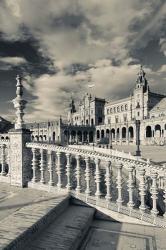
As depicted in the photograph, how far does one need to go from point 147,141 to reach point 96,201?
4641 cm

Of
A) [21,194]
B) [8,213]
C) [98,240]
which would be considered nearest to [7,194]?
[21,194]

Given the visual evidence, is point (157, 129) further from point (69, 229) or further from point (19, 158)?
point (69, 229)

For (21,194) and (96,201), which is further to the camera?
(21,194)

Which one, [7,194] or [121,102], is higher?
[121,102]

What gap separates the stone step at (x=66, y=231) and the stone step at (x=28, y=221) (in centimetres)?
14

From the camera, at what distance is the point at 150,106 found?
6550 cm

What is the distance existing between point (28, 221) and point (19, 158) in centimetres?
372

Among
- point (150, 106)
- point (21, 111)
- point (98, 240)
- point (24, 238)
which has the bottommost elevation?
point (98, 240)

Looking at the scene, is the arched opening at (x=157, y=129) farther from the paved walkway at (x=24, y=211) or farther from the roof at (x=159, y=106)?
the paved walkway at (x=24, y=211)

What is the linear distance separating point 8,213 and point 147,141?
4828 cm

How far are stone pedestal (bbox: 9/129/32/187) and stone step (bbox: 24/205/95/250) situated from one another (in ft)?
8.53

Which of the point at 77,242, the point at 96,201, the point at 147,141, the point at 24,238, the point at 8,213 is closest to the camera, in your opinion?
the point at 24,238

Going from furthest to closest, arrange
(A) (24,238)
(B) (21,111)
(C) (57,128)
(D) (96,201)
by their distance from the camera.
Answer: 1. (C) (57,128)
2. (B) (21,111)
3. (D) (96,201)
4. (A) (24,238)

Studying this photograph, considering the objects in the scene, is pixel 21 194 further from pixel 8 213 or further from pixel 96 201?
pixel 96 201
